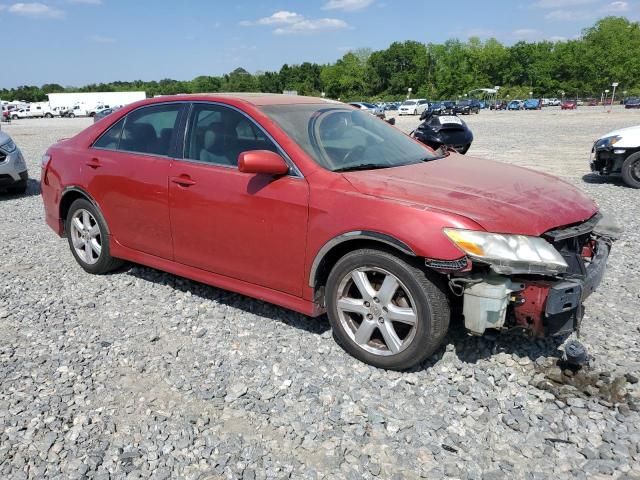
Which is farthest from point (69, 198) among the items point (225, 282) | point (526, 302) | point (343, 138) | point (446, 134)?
point (446, 134)

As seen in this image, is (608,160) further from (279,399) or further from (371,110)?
(371,110)

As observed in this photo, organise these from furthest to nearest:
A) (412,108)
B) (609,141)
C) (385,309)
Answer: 1. (412,108)
2. (609,141)
3. (385,309)

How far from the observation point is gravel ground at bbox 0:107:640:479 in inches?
104

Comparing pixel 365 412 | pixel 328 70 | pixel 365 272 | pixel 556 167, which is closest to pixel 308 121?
pixel 365 272

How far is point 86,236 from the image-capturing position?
17.1 feet

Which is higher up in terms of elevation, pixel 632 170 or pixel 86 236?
pixel 86 236

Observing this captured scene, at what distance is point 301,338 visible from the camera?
3.91 m

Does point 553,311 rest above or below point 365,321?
above

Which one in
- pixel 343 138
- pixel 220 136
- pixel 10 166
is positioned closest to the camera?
pixel 343 138

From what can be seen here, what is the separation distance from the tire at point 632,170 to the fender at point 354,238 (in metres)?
8.14

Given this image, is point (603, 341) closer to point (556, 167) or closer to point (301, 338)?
point (301, 338)

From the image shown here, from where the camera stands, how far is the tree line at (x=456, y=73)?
93.8m

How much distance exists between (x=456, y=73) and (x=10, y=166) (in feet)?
352

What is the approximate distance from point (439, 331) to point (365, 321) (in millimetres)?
489
